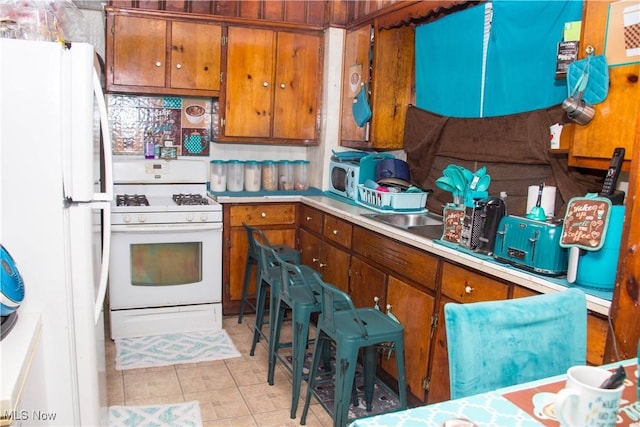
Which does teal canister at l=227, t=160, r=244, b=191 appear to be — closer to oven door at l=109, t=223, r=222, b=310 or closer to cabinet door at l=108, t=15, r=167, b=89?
oven door at l=109, t=223, r=222, b=310

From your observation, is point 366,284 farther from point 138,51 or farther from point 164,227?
point 138,51

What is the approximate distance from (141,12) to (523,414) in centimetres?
364

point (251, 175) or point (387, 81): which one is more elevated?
point (387, 81)

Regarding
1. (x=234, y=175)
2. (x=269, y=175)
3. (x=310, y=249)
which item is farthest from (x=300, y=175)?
(x=310, y=249)

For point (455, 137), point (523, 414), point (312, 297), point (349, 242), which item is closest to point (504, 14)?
point (455, 137)

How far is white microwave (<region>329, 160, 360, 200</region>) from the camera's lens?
3.77m

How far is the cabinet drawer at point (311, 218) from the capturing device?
3.75 m

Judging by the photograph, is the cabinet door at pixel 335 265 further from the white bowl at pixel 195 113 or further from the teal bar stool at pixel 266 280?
the white bowl at pixel 195 113

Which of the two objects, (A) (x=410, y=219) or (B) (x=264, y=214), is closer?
(A) (x=410, y=219)

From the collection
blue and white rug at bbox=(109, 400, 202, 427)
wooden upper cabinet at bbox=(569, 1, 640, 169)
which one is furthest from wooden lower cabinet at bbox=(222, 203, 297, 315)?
wooden upper cabinet at bbox=(569, 1, 640, 169)

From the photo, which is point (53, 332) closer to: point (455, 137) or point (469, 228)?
point (469, 228)

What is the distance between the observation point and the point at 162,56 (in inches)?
152

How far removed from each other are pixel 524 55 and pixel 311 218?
74.0 inches

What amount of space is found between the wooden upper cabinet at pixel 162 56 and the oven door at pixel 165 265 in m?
1.07
